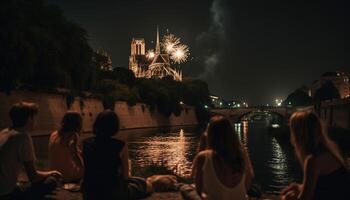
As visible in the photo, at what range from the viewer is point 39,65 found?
38.3 metres

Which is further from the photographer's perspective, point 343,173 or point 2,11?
point 2,11

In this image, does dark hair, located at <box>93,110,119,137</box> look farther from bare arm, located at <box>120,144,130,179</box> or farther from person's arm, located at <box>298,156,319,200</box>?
person's arm, located at <box>298,156,319,200</box>

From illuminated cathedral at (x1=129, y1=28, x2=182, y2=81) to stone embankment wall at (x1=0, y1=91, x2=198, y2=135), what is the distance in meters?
39.5

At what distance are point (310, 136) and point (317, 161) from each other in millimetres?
269

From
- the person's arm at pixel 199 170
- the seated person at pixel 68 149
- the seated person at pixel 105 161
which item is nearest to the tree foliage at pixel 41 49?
the seated person at pixel 68 149

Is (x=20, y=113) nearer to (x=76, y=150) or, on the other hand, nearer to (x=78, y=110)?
(x=76, y=150)

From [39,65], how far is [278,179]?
25.6 m

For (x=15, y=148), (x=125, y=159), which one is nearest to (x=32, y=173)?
(x=15, y=148)

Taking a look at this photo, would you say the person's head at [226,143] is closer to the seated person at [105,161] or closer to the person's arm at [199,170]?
the person's arm at [199,170]

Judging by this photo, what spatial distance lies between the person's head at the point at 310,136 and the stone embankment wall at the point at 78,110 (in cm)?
3341

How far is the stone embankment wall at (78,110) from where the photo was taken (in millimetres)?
37062

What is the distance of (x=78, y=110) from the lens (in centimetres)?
5169

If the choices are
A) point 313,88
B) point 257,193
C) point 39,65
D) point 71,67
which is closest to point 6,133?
point 257,193

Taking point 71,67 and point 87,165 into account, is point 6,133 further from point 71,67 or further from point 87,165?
point 71,67
